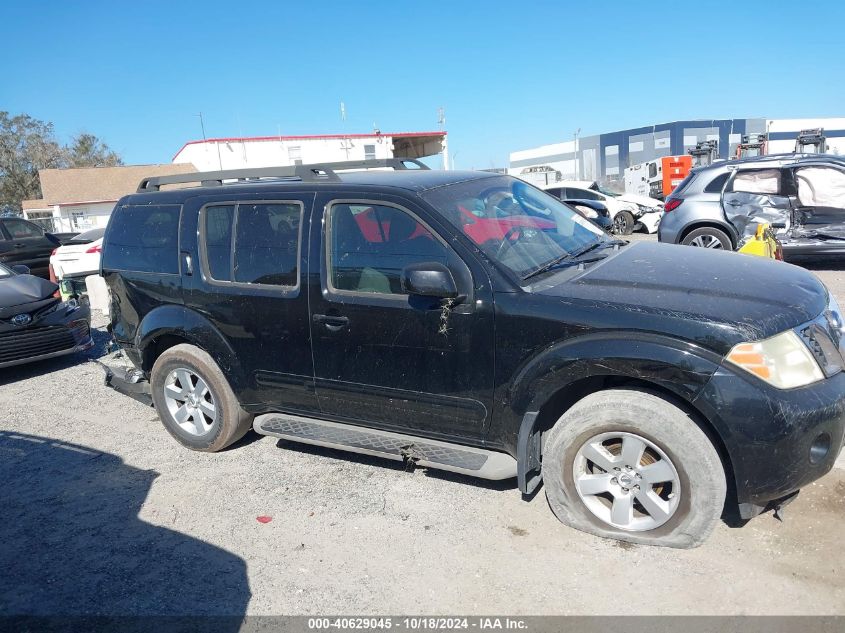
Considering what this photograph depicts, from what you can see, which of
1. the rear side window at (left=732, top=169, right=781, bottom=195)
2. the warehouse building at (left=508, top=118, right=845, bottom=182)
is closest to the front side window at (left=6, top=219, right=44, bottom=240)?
the rear side window at (left=732, top=169, right=781, bottom=195)

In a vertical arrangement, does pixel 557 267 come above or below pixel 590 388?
above

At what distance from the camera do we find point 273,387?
4.31 metres

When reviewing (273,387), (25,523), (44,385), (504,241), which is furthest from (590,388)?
(44,385)

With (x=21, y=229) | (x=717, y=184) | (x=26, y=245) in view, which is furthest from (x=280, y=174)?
(x=21, y=229)

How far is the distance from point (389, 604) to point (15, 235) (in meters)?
12.8

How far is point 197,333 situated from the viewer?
14.9 ft

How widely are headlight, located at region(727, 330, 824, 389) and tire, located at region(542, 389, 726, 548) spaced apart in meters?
0.38

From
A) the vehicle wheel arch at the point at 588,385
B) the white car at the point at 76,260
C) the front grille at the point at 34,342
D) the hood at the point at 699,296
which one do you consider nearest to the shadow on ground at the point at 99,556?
the vehicle wheel arch at the point at 588,385

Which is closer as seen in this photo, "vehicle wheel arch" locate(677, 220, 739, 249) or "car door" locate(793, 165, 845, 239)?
"car door" locate(793, 165, 845, 239)

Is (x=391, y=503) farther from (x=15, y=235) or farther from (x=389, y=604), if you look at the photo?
(x=15, y=235)

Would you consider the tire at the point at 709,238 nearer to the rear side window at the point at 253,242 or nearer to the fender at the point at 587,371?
the fender at the point at 587,371

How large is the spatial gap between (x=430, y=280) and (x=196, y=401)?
238 centimetres

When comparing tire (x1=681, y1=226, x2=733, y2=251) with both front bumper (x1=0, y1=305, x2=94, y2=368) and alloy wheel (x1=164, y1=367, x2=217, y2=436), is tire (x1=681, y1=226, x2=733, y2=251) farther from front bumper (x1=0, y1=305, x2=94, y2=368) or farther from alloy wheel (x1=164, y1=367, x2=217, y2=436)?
front bumper (x1=0, y1=305, x2=94, y2=368)

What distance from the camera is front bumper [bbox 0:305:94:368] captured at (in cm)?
705
